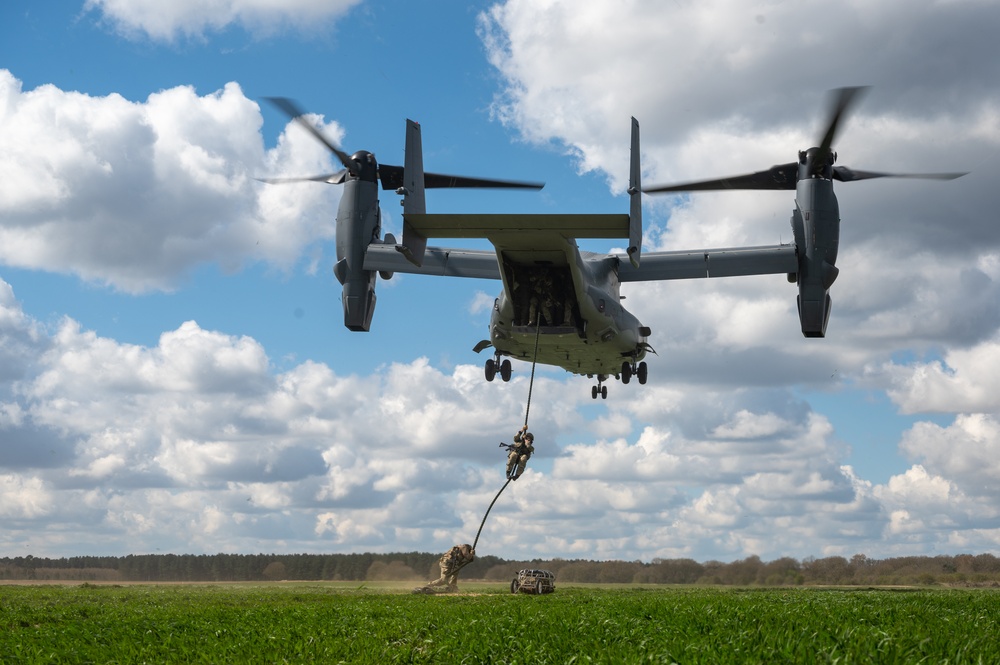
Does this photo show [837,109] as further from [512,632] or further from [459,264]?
[512,632]

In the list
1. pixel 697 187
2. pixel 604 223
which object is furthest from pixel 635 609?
pixel 697 187

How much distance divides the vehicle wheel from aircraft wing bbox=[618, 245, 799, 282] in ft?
13.9

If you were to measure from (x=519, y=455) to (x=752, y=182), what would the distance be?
12252 mm

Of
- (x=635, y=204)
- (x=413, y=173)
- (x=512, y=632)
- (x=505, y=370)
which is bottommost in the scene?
(x=512, y=632)

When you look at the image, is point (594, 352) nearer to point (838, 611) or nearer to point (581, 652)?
point (838, 611)

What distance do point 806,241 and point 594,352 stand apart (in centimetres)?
650

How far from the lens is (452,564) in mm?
22797

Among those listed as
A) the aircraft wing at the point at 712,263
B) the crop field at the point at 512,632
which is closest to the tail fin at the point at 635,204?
the aircraft wing at the point at 712,263

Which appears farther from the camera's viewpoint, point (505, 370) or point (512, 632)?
point (505, 370)

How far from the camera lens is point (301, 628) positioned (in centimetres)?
1480

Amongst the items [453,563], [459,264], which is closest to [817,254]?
[459,264]

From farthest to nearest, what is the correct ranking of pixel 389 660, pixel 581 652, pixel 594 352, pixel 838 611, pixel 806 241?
pixel 594 352 < pixel 806 241 < pixel 838 611 < pixel 389 660 < pixel 581 652

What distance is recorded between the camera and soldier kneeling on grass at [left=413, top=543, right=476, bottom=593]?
74.6ft

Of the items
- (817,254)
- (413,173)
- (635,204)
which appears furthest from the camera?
(413,173)
